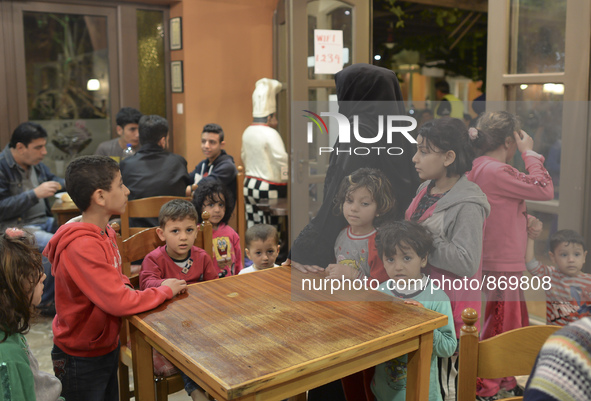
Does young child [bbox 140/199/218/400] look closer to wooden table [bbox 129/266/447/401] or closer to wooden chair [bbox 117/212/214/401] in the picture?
wooden chair [bbox 117/212/214/401]

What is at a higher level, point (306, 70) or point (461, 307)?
point (306, 70)

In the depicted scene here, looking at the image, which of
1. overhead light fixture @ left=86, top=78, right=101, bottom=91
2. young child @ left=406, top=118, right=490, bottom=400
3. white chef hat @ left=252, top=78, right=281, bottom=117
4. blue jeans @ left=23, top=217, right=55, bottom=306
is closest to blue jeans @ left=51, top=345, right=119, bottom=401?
young child @ left=406, top=118, right=490, bottom=400

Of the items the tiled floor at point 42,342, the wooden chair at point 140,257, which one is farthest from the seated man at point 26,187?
the wooden chair at point 140,257

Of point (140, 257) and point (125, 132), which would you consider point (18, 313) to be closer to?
point (140, 257)

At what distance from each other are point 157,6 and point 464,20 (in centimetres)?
324

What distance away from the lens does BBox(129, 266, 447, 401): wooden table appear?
131 cm

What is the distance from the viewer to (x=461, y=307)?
169 centimetres

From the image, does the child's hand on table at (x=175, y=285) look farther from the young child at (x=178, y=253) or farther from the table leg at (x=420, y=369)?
the table leg at (x=420, y=369)

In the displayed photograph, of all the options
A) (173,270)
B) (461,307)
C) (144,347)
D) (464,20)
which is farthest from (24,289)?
(464,20)

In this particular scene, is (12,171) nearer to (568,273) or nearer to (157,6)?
(157,6)

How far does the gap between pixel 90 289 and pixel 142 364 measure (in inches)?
10.6

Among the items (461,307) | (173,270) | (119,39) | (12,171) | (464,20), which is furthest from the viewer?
(464,20)

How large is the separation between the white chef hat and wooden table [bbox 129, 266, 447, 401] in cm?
294

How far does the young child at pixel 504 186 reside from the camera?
165cm
